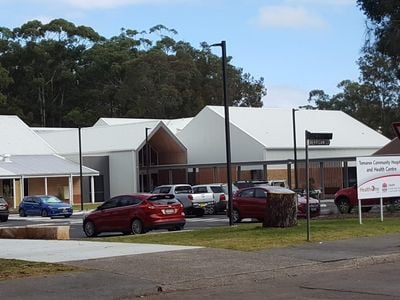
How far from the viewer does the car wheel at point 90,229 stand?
85.7 feet

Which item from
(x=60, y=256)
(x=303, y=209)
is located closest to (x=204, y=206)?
(x=303, y=209)

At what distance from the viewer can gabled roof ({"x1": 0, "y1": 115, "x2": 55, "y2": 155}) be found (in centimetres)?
6831

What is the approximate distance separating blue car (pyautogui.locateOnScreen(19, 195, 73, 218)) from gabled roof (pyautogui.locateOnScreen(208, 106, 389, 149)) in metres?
24.9

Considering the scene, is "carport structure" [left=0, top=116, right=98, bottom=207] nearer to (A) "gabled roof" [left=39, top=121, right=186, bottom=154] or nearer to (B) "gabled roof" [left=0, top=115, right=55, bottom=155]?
(B) "gabled roof" [left=0, top=115, right=55, bottom=155]

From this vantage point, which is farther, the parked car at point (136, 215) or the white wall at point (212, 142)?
the white wall at point (212, 142)

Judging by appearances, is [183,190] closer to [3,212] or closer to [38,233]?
[3,212]

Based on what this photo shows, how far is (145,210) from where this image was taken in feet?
81.4

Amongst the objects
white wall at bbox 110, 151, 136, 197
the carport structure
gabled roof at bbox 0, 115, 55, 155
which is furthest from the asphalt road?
white wall at bbox 110, 151, 136, 197

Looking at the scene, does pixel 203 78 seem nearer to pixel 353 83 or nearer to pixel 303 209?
pixel 353 83

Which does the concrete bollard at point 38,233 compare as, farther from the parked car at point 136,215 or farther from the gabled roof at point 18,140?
the gabled roof at point 18,140

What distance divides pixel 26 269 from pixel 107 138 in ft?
200

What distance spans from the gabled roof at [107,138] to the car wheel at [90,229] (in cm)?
4303

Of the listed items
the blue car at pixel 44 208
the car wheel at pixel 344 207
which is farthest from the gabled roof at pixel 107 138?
the car wheel at pixel 344 207

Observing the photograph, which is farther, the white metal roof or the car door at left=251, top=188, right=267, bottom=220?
the white metal roof
